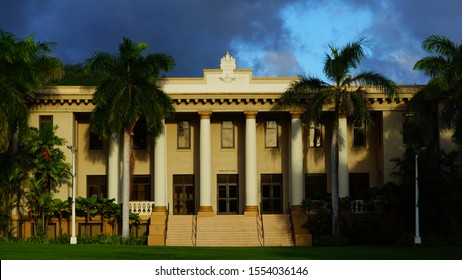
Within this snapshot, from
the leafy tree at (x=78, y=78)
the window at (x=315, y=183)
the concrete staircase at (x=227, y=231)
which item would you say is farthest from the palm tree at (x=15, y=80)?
the leafy tree at (x=78, y=78)

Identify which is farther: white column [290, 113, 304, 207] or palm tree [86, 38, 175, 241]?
white column [290, 113, 304, 207]

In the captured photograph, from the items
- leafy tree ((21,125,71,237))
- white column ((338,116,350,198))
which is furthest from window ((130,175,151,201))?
white column ((338,116,350,198))

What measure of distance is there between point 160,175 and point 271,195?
25.0 feet

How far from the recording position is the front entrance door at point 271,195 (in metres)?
56.4

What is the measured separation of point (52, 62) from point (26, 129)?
15.9 feet

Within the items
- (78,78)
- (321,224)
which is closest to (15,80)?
(321,224)

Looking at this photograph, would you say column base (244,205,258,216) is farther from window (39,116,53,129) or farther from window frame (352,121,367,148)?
window (39,116,53,129)

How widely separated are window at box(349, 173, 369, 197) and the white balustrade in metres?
12.9

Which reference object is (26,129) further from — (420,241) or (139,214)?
(420,241)

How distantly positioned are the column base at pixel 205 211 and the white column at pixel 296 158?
5.02 meters

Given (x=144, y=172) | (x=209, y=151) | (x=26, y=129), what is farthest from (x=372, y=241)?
(x=26, y=129)

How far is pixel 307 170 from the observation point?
5628 cm

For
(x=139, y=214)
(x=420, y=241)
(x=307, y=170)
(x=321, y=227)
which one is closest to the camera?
(x=420, y=241)

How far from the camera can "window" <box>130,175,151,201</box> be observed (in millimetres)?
56156
